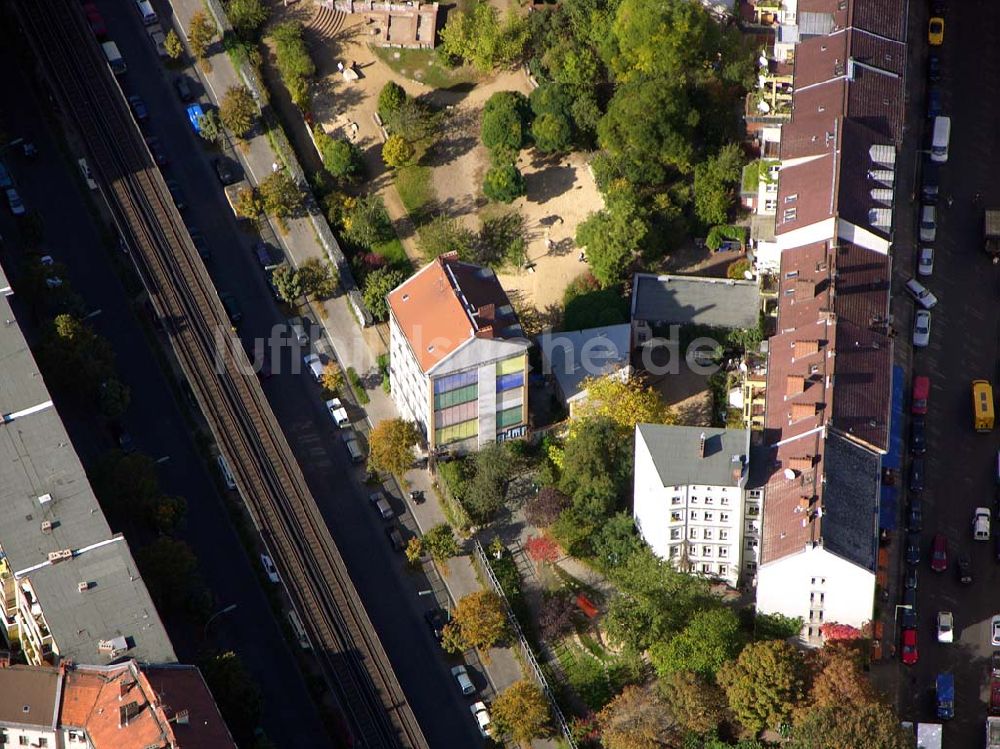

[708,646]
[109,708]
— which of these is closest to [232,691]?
[109,708]

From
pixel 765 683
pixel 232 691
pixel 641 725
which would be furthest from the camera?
pixel 232 691

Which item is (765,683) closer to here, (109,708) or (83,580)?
→ (109,708)

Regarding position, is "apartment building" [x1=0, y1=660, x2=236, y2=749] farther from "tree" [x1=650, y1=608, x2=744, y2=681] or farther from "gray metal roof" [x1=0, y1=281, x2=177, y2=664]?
"tree" [x1=650, y1=608, x2=744, y2=681]

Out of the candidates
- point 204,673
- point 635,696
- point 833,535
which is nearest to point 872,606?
point 833,535

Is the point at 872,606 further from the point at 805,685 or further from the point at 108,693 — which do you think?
the point at 108,693

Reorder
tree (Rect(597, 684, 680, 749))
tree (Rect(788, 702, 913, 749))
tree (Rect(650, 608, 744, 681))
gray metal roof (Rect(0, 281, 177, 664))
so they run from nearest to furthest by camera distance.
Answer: tree (Rect(788, 702, 913, 749)), gray metal roof (Rect(0, 281, 177, 664)), tree (Rect(597, 684, 680, 749)), tree (Rect(650, 608, 744, 681))

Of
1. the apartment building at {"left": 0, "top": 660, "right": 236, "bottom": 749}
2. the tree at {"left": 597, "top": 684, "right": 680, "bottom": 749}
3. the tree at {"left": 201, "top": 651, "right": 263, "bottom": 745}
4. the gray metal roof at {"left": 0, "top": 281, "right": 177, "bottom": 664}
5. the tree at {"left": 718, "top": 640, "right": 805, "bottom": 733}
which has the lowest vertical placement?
the tree at {"left": 597, "top": 684, "right": 680, "bottom": 749}

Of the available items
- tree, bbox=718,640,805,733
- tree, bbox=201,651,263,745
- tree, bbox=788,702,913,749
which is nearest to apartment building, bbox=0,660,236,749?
tree, bbox=201,651,263,745
